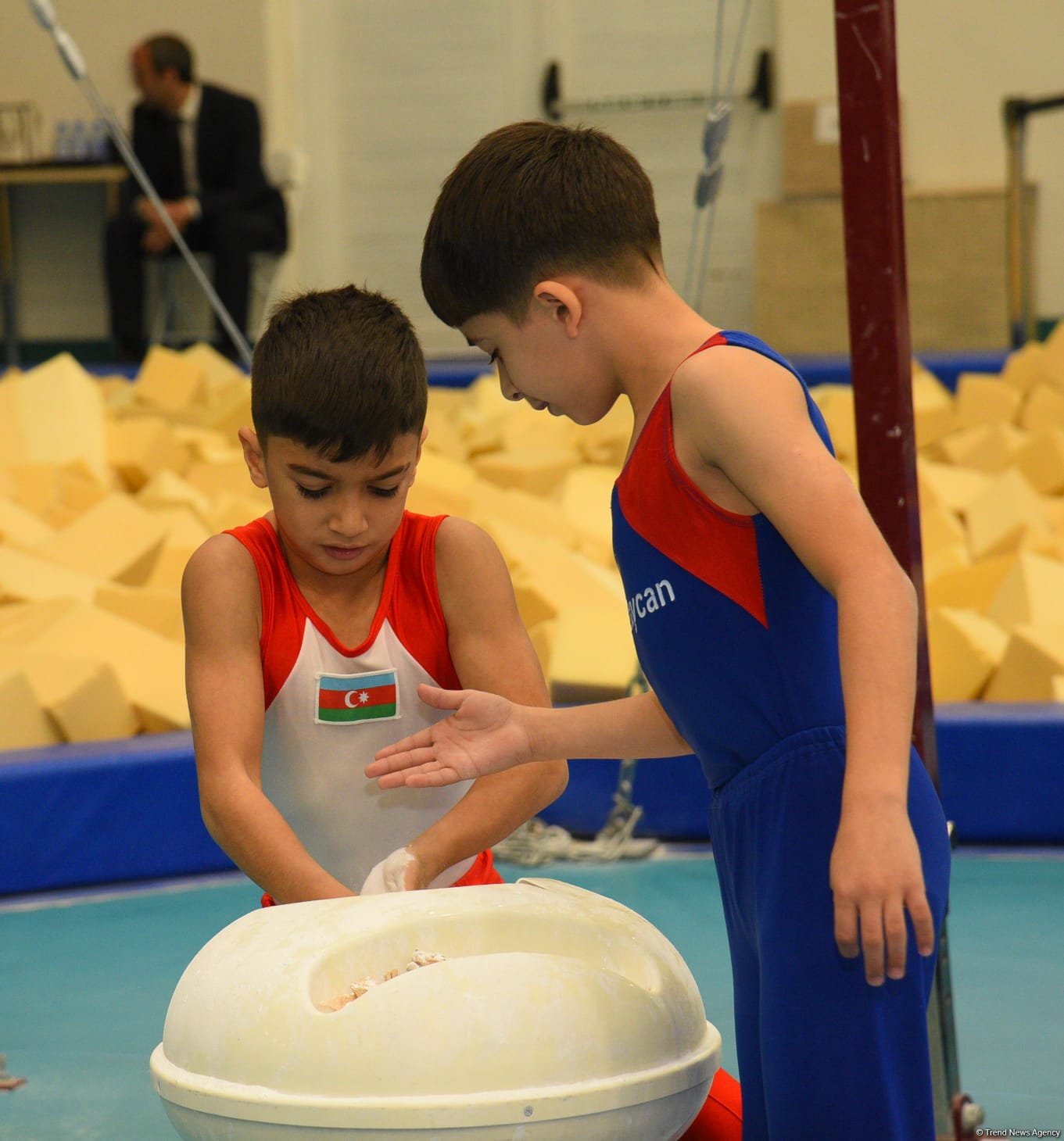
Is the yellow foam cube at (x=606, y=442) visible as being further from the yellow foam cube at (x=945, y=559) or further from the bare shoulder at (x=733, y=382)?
the bare shoulder at (x=733, y=382)

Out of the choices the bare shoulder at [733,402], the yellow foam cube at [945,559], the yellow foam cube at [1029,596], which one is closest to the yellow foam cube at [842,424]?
the yellow foam cube at [945,559]

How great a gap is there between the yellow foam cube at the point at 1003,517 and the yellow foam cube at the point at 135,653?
1.63 m

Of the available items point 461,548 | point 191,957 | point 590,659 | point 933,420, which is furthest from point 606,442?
point 461,548

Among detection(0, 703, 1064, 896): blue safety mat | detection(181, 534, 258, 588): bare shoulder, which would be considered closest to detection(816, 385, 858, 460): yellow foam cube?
detection(0, 703, 1064, 896): blue safety mat

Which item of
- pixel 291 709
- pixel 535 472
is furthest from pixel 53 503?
pixel 291 709

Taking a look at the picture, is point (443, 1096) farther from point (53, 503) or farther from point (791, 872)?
point (53, 503)

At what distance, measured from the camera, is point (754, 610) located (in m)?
1.16

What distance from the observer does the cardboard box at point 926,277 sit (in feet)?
23.5

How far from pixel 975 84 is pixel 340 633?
6882mm

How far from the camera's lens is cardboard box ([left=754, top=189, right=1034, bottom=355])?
7.16 m

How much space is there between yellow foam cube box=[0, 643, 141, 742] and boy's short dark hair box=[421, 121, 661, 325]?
1.40m

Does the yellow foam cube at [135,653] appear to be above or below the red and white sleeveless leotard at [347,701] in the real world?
below

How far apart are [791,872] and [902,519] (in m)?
0.34

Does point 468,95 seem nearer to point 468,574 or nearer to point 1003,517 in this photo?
point 1003,517
